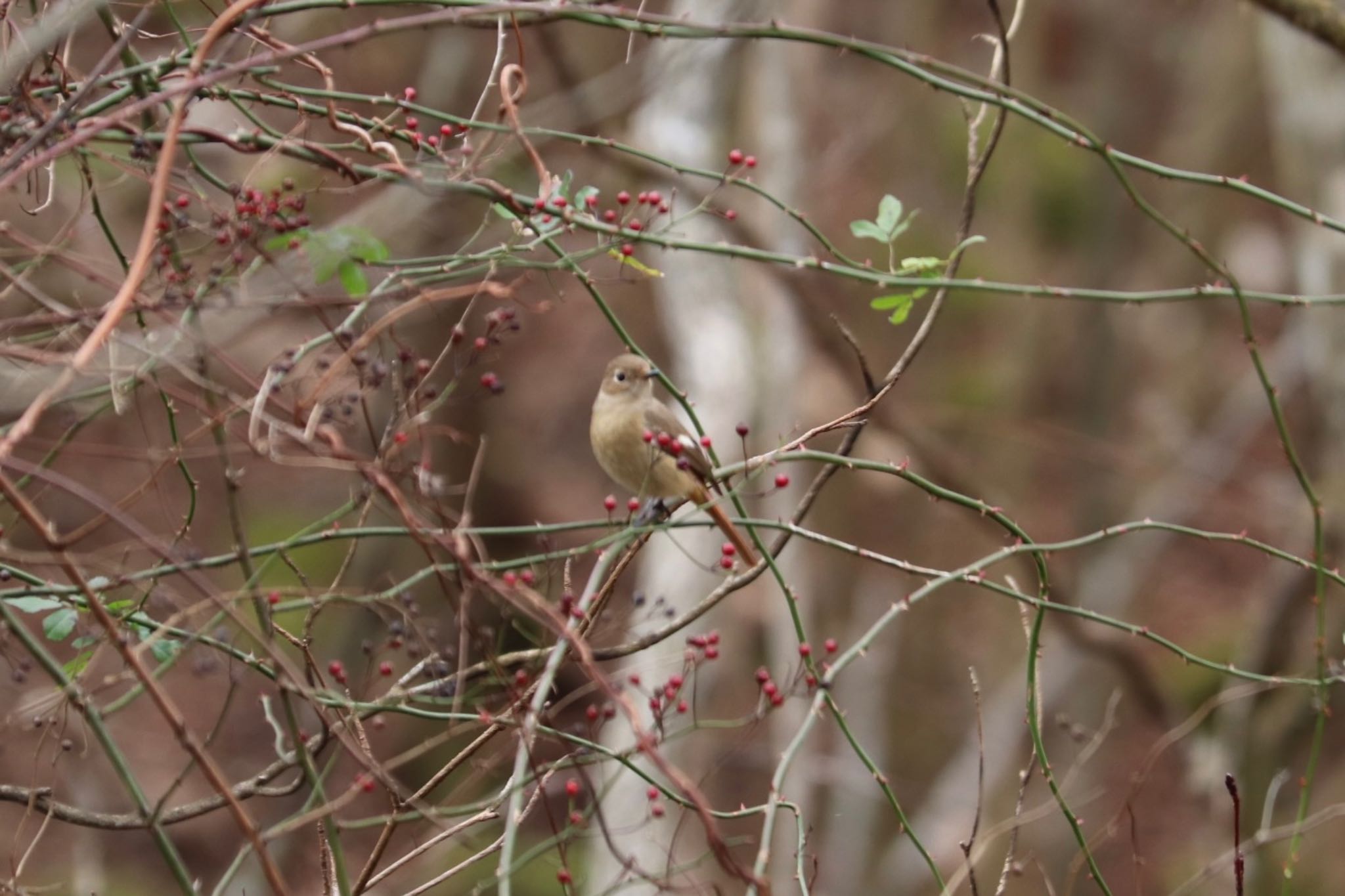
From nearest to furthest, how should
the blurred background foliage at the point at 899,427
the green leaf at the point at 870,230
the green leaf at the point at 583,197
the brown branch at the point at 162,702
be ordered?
the brown branch at the point at 162,702
the green leaf at the point at 583,197
the green leaf at the point at 870,230
the blurred background foliage at the point at 899,427

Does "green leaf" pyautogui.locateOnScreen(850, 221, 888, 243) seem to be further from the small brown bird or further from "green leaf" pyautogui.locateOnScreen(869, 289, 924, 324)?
the small brown bird

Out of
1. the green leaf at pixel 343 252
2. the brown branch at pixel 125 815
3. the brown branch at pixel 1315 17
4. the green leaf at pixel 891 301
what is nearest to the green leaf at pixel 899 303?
the green leaf at pixel 891 301

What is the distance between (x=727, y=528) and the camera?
11.5 ft

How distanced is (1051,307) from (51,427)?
6723mm

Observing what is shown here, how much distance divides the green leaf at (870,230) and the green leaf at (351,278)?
1.04 metres

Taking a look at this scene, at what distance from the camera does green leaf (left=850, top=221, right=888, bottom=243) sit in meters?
2.94

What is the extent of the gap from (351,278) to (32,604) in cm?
87

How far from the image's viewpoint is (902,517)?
35.2 ft

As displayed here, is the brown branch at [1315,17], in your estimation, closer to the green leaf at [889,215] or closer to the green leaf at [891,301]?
the green leaf at [889,215]

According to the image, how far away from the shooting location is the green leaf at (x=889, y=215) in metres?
2.98

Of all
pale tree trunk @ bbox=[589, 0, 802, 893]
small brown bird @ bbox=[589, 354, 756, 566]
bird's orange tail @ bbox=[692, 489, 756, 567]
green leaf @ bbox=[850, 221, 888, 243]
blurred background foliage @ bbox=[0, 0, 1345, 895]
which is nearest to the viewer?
green leaf @ bbox=[850, 221, 888, 243]

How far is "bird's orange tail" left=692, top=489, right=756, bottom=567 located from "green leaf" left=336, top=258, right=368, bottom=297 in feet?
2.89

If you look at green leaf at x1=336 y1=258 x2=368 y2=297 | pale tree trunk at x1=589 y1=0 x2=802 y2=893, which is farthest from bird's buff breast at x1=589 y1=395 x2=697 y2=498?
green leaf at x1=336 y1=258 x2=368 y2=297

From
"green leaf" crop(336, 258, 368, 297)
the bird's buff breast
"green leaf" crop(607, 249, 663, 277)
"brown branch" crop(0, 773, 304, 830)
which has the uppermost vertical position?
the bird's buff breast
